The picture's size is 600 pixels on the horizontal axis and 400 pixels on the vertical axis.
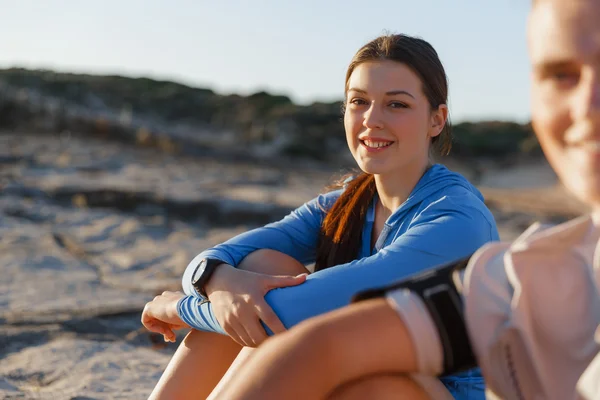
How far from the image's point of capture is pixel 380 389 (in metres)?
1.19

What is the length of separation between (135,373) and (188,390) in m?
0.93

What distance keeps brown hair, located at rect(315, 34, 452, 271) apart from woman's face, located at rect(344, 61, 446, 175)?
3 centimetres

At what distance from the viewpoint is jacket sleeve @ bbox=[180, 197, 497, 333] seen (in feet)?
6.03

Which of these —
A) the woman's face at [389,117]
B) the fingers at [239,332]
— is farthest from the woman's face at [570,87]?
the woman's face at [389,117]

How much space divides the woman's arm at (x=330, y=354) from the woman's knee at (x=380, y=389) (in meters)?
0.04

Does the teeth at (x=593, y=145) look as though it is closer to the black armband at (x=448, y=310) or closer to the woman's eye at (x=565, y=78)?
the woman's eye at (x=565, y=78)

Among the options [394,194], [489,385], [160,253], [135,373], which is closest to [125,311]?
[135,373]

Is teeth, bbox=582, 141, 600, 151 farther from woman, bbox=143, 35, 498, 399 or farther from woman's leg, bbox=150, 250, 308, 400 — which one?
woman's leg, bbox=150, 250, 308, 400

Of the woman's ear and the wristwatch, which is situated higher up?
the woman's ear

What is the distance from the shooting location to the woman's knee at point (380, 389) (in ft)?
3.89

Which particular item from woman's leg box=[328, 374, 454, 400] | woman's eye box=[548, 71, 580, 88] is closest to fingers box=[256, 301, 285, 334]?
woman's leg box=[328, 374, 454, 400]

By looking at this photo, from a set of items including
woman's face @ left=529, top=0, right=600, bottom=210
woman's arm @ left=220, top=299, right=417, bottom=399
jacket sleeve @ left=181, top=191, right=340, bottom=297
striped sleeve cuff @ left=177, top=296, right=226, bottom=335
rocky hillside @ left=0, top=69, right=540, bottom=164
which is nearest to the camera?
woman's face @ left=529, top=0, right=600, bottom=210

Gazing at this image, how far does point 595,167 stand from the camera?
1008 millimetres

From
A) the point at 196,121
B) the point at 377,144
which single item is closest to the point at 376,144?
the point at 377,144
